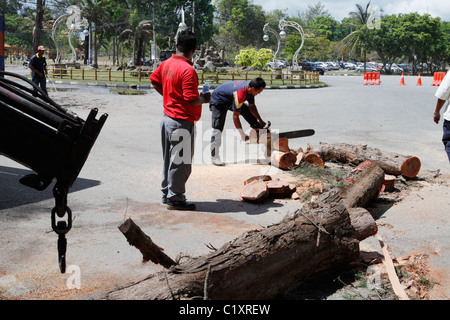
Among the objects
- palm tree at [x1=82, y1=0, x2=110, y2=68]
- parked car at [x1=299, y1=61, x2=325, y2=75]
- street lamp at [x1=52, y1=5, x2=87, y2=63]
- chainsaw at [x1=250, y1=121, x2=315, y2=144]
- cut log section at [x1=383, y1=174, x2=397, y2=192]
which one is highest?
palm tree at [x1=82, y1=0, x2=110, y2=68]

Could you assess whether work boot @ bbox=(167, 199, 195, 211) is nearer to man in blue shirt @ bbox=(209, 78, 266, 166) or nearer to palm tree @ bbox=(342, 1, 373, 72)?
man in blue shirt @ bbox=(209, 78, 266, 166)

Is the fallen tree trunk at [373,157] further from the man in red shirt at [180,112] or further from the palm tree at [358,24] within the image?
the palm tree at [358,24]

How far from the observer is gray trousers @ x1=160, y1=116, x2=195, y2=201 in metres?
5.48

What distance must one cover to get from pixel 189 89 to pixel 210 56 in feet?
135

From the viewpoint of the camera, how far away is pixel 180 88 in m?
5.45

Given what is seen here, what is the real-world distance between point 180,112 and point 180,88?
271 mm

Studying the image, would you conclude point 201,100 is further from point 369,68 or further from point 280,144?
point 369,68

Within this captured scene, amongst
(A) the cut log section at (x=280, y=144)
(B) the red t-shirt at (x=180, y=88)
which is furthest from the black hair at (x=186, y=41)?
(A) the cut log section at (x=280, y=144)

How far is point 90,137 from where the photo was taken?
7.46 ft

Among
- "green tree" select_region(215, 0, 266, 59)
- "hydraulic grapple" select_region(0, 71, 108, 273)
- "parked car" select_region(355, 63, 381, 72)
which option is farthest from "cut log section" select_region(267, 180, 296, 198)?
"green tree" select_region(215, 0, 266, 59)

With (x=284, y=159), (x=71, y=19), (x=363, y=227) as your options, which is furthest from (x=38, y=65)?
(x=71, y=19)

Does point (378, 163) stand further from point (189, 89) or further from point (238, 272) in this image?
point (238, 272)

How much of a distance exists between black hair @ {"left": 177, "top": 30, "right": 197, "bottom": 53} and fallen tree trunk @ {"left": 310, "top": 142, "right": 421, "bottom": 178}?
10.1 feet
